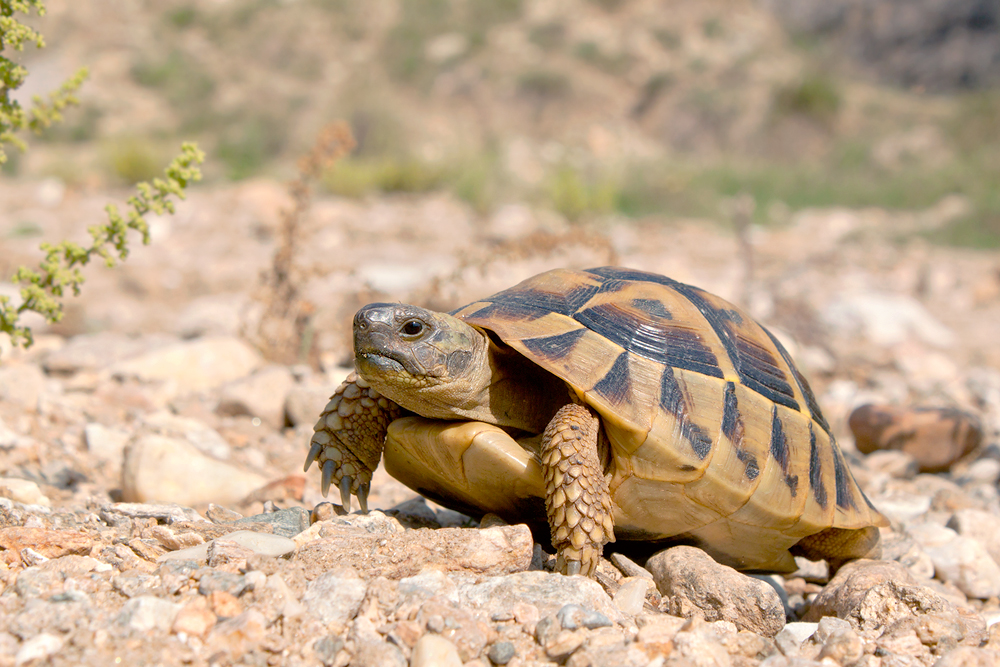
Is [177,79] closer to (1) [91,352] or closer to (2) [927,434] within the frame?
(1) [91,352]

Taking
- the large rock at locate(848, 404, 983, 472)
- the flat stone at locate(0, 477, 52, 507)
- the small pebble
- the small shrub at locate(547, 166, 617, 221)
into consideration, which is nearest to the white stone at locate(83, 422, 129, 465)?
the flat stone at locate(0, 477, 52, 507)

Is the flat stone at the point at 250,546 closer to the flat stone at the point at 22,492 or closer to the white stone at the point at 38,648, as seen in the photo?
the white stone at the point at 38,648

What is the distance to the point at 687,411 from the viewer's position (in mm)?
2076

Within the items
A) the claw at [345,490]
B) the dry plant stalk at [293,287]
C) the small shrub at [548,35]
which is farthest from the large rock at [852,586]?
the small shrub at [548,35]

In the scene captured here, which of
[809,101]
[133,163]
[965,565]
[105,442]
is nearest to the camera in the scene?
[965,565]

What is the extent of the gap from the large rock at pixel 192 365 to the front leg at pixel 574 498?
8.32 feet

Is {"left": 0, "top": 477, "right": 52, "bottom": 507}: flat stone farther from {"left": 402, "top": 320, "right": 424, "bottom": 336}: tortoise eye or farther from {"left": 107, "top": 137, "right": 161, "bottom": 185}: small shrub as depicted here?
{"left": 107, "top": 137, "right": 161, "bottom": 185}: small shrub

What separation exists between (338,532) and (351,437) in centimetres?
46

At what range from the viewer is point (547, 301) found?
2.31 meters

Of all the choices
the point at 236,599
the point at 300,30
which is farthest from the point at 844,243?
the point at 300,30

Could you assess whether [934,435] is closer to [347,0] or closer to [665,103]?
[665,103]

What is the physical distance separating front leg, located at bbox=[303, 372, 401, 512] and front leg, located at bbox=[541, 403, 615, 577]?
2.11ft

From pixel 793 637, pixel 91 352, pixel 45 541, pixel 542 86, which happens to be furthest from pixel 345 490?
pixel 542 86

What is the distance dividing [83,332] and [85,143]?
11.9 metres
